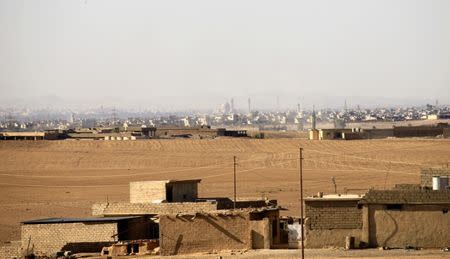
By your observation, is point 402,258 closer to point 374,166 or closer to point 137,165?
point 374,166

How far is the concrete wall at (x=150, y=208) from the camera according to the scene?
3262 centimetres

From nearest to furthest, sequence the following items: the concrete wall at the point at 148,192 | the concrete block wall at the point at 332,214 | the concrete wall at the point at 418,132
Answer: the concrete block wall at the point at 332,214, the concrete wall at the point at 148,192, the concrete wall at the point at 418,132

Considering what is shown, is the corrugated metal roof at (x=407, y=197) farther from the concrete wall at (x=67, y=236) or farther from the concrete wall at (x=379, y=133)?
the concrete wall at (x=379, y=133)

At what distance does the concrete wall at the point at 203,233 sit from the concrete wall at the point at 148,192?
5.05m

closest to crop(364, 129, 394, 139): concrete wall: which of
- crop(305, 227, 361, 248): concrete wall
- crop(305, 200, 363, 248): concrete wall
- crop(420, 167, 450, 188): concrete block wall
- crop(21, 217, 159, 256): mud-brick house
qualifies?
crop(420, 167, 450, 188): concrete block wall

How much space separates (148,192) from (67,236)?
359 cm

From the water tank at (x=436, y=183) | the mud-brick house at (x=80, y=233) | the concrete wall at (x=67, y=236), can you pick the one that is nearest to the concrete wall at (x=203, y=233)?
the mud-brick house at (x=80, y=233)

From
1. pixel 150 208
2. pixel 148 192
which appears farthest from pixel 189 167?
pixel 150 208

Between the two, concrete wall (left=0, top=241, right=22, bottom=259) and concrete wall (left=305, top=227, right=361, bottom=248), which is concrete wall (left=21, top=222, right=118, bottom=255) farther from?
concrete wall (left=305, top=227, right=361, bottom=248)

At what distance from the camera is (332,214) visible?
28750 mm

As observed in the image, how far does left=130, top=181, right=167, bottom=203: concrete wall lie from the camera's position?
114 ft

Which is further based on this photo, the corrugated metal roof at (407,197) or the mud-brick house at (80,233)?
the mud-brick house at (80,233)

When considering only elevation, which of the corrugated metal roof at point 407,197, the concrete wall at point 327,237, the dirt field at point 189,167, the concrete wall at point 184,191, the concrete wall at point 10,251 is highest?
the corrugated metal roof at point 407,197

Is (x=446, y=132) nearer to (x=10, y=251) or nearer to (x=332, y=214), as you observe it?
(x=10, y=251)
